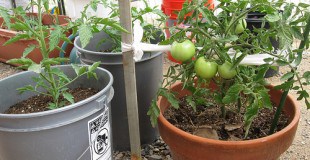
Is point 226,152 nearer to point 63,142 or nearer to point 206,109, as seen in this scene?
point 206,109

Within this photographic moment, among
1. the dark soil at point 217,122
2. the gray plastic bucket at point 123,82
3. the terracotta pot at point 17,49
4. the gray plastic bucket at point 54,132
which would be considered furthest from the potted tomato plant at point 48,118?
the terracotta pot at point 17,49

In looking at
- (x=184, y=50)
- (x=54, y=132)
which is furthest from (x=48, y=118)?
(x=184, y=50)

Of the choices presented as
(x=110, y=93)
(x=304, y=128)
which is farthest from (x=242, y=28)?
(x=304, y=128)

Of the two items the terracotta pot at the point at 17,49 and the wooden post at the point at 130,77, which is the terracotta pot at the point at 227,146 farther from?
the terracotta pot at the point at 17,49

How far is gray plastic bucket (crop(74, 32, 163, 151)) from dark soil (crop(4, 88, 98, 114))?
175 millimetres

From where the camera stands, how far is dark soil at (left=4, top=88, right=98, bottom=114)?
107cm

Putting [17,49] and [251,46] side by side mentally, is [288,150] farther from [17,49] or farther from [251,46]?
[17,49]

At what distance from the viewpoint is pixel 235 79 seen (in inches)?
39.9

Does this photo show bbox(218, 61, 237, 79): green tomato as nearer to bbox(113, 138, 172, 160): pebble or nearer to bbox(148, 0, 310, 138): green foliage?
bbox(148, 0, 310, 138): green foliage

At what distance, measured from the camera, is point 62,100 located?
1142mm

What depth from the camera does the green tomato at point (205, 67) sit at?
0.93 metres

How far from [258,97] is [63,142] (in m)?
0.62

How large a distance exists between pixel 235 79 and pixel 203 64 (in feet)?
0.51

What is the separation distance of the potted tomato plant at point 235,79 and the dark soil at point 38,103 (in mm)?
280
